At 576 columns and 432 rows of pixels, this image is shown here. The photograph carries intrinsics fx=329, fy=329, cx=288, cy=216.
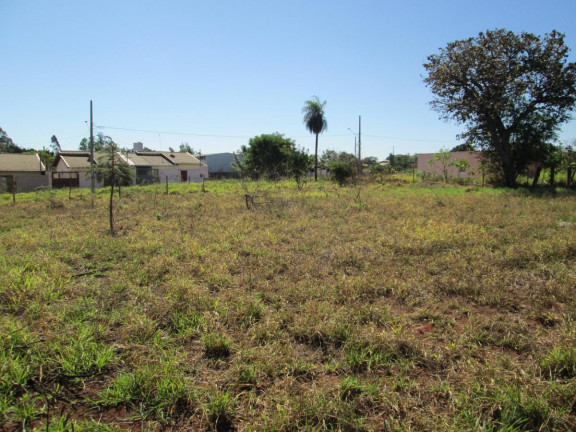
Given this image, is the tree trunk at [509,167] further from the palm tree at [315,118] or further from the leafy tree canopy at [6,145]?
the leafy tree canopy at [6,145]

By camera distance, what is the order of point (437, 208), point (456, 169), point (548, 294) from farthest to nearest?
point (456, 169) < point (437, 208) < point (548, 294)

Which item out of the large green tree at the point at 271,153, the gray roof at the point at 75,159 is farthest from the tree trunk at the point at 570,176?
the gray roof at the point at 75,159

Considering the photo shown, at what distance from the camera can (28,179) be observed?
32312 millimetres

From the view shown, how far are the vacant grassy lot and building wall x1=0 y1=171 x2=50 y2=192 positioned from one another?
104 ft

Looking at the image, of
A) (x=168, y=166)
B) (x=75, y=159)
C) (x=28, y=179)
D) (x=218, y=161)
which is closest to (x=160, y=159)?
(x=168, y=166)

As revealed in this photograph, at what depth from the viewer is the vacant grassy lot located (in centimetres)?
231

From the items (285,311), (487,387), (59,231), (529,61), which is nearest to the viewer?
(487,387)

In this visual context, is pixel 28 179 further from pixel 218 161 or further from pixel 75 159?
pixel 218 161

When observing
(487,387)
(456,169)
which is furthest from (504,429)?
(456,169)

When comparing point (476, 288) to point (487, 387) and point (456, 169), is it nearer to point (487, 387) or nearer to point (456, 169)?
point (487, 387)

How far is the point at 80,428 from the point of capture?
7.03ft

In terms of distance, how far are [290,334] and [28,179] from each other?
38.9m

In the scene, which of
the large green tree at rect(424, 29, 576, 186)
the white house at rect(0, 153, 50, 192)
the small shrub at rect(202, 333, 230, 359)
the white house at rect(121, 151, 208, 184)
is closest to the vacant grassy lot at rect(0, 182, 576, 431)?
the small shrub at rect(202, 333, 230, 359)

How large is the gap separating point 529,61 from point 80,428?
79.3ft
